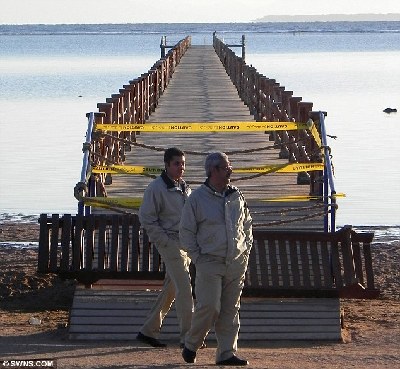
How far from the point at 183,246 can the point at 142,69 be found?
78378 mm

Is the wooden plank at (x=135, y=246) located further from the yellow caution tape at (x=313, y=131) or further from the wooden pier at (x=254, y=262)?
the yellow caution tape at (x=313, y=131)

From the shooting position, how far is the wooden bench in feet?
37.0

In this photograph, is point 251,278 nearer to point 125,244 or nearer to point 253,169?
point 125,244

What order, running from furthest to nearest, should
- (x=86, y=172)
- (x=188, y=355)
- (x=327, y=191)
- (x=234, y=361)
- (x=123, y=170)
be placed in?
(x=123, y=170) < (x=327, y=191) < (x=86, y=172) < (x=188, y=355) < (x=234, y=361)

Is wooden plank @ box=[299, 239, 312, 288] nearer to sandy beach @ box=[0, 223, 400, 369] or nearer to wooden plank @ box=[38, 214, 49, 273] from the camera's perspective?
sandy beach @ box=[0, 223, 400, 369]

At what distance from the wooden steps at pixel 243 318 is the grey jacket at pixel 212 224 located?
78.5 inches

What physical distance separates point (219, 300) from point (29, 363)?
1325 millimetres

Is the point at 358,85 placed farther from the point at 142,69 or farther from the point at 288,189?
the point at 288,189

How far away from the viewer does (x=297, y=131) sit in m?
18.9

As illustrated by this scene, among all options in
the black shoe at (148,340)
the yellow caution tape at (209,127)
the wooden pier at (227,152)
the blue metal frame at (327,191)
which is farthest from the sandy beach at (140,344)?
the yellow caution tape at (209,127)

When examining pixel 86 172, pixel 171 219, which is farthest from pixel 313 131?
pixel 171 219

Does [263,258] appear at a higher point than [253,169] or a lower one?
lower

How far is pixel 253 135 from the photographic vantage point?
77.6 ft

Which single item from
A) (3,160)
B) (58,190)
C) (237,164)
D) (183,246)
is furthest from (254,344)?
(3,160)
